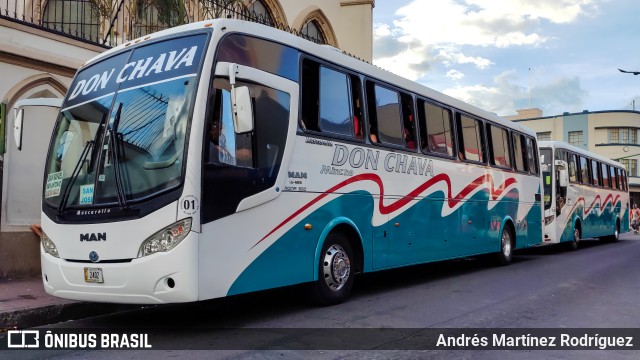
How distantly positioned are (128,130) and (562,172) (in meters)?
15.1

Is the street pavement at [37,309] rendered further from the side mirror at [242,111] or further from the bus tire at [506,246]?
the bus tire at [506,246]

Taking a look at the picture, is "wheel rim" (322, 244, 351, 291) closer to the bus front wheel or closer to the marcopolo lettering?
the marcopolo lettering

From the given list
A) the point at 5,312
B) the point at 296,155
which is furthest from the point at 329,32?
the point at 5,312

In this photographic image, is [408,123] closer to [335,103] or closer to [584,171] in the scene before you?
[335,103]

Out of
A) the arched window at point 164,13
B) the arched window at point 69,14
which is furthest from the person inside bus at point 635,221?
the arched window at point 69,14

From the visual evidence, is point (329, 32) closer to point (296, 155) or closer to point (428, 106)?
point (428, 106)

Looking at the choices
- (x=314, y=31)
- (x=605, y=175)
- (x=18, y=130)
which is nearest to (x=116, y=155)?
(x=18, y=130)

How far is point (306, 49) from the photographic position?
7.80m

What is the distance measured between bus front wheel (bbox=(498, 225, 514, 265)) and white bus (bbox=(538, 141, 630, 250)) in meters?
3.65

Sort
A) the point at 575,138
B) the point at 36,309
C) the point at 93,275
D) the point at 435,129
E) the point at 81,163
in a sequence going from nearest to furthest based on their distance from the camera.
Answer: the point at 93,275
the point at 81,163
the point at 36,309
the point at 435,129
the point at 575,138

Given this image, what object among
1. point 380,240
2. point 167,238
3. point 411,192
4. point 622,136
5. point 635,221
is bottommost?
point 635,221

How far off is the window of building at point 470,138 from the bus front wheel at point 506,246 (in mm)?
2330

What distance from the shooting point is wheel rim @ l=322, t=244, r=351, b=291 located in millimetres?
7934

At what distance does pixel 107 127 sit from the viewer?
6543mm
